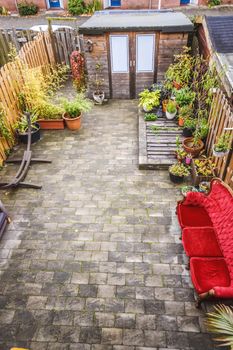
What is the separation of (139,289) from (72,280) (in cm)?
124

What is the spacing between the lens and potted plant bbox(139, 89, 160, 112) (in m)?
9.22

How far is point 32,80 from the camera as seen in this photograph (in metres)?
8.53

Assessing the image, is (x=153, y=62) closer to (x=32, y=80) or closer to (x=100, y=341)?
(x=32, y=80)

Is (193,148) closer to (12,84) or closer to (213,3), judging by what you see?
(12,84)

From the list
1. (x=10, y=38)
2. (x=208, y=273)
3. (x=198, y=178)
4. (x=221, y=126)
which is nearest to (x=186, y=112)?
(x=221, y=126)

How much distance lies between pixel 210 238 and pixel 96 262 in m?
2.22

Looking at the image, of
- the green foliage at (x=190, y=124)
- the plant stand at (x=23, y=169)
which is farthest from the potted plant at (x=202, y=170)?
the plant stand at (x=23, y=169)

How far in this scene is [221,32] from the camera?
741 centimetres

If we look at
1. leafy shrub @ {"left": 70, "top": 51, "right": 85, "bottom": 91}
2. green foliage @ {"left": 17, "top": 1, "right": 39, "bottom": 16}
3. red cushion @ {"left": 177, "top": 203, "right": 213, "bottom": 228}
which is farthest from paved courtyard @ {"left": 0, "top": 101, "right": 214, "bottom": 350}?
green foliage @ {"left": 17, "top": 1, "right": 39, "bottom": 16}

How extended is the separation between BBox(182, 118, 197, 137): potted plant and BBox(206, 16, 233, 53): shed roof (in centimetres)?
203

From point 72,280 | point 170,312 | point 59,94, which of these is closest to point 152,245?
point 170,312

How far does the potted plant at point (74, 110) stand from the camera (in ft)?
28.4

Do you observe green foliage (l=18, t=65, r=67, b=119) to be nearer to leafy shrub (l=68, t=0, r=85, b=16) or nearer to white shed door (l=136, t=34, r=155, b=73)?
white shed door (l=136, t=34, r=155, b=73)

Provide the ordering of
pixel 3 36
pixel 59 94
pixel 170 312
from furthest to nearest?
pixel 3 36
pixel 59 94
pixel 170 312
